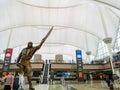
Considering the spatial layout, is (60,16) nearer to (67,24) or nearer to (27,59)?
(67,24)

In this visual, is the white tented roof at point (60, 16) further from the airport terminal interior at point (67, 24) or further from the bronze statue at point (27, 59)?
the bronze statue at point (27, 59)

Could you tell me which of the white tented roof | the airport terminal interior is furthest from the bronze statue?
the white tented roof

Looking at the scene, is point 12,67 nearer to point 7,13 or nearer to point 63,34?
point 7,13

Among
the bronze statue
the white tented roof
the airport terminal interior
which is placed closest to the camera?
the bronze statue

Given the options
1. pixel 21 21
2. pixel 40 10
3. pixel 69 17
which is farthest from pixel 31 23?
pixel 69 17

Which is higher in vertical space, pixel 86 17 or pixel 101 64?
pixel 86 17

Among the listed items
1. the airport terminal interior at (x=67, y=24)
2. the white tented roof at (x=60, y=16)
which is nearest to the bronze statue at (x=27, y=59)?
the airport terminal interior at (x=67, y=24)

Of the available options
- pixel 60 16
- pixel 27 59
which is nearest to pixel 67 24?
pixel 60 16

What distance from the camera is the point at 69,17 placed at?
3656 cm

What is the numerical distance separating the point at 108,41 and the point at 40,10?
53.8 feet

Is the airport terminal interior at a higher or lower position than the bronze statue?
higher

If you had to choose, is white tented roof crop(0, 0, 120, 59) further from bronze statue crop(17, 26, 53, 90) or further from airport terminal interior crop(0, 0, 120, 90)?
bronze statue crop(17, 26, 53, 90)

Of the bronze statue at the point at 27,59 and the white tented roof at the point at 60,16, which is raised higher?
the white tented roof at the point at 60,16

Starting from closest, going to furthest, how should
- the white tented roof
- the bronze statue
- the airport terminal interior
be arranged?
the bronze statue < the airport terminal interior < the white tented roof
